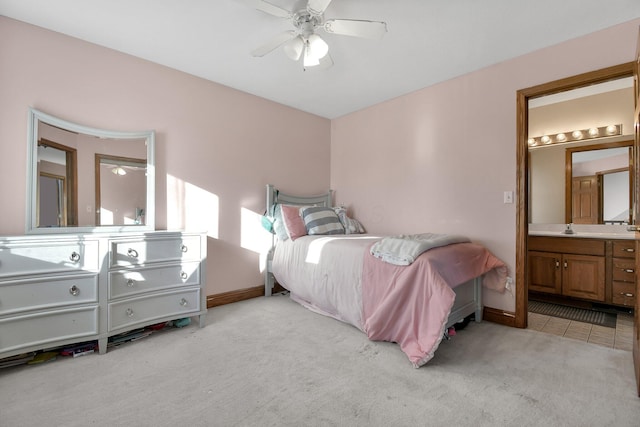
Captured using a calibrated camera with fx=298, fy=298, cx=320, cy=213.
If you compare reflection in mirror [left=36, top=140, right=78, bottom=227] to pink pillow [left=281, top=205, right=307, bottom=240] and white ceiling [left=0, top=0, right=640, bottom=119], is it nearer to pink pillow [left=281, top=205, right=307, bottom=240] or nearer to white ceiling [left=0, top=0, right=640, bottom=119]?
white ceiling [left=0, top=0, right=640, bottom=119]

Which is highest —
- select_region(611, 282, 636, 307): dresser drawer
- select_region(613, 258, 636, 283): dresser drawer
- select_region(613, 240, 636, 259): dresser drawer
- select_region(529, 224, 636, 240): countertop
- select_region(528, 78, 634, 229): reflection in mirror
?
select_region(528, 78, 634, 229): reflection in mirror

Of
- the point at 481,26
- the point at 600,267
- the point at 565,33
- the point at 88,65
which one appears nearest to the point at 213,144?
the point at 88,65

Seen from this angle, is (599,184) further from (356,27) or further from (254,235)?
(254,235)

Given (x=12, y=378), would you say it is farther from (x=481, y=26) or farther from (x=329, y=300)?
(x=481, y=26)

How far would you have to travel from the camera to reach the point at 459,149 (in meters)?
3.06

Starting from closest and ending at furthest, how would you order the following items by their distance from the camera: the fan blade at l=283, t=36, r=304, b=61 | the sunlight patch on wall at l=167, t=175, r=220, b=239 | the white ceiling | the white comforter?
1. the white ceiling
2. the fan blade at l=283, t=36, r=304, b=61
3. the white comforter
4. the sunlight patch on wall at l=167, t=175, r=220, b=239

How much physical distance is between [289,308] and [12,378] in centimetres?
204

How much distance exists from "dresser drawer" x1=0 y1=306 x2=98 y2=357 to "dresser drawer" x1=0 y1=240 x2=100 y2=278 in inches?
10.9

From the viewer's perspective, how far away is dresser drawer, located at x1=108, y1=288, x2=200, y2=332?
217 cm

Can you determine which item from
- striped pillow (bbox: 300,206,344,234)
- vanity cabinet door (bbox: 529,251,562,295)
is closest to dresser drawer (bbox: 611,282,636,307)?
vanity cabinet door (bbox: 529,251,562,295)

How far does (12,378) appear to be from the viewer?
1.81 metres

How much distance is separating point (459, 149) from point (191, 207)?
2810 millimetres

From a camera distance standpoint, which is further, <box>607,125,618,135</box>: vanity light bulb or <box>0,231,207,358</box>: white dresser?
<box>607,125,618,135</box>: vanity light bulb

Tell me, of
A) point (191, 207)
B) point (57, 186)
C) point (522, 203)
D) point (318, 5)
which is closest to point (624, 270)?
point (522, 203)
